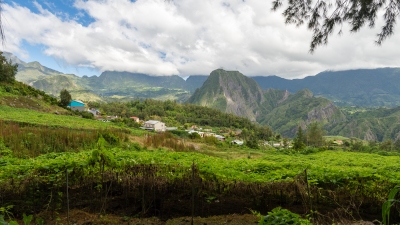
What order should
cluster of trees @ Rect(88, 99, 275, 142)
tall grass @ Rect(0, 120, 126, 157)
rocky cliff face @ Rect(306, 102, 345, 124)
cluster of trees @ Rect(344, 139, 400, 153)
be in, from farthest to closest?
rocky cliff face @ Rect(306, 102, 345, 124) → cluster of trees @ Rect(88, 99, 275, 142) → cluster of trees @ Rect(344, 139, 400, 153) → tall grass @ Rect(0, 120, 126, 157)

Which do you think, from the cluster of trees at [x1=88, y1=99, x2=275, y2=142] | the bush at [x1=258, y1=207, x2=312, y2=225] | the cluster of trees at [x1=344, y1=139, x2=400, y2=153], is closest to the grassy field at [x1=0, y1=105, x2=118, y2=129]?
the bush at [x1=258, y1=207, x2=312, y2=225]

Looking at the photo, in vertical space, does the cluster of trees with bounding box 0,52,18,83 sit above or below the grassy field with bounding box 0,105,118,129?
above

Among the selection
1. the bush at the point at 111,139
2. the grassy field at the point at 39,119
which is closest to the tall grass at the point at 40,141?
the bush at the point at 111,139

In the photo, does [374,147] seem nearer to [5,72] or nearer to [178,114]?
[5,72]

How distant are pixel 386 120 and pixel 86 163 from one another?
181 m

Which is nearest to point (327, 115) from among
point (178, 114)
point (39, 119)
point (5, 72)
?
point (178, 114)

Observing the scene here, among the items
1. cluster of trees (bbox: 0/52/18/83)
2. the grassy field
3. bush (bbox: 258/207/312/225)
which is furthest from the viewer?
cluster of trees (bbox: 0/52/18/83)

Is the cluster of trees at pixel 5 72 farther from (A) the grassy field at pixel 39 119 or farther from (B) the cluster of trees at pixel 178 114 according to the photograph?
(B) the cluster of trees at pixel 178 114

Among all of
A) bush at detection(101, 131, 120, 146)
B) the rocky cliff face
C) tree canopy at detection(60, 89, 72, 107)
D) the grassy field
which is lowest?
the rocky cliff face

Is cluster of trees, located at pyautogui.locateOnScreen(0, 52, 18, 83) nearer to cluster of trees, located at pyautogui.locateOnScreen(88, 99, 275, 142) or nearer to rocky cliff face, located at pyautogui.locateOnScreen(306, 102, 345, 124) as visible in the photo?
cluster of trees, located at pyautogui.locateOnScreen(88, 99, 275, 142)

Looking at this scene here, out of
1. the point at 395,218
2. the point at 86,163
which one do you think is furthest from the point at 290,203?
the point at 86,163

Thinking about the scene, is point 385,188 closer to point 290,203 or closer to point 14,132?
point 290,203

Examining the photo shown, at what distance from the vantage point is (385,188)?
481 centimetres

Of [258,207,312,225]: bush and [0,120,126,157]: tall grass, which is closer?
[258,207,312,225]: bush
